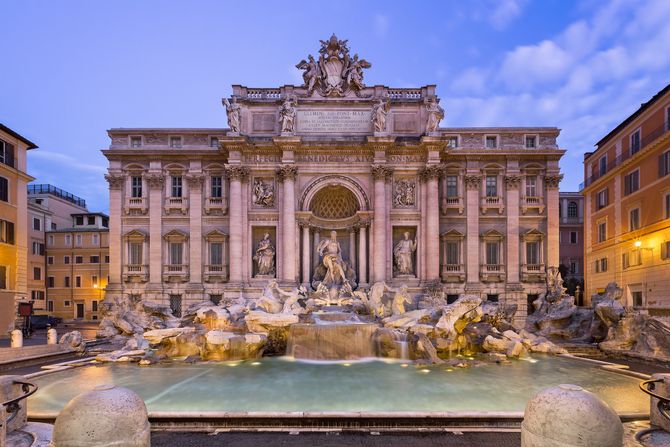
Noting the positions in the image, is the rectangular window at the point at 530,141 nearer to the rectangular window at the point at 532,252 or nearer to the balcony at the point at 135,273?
the rectangular window at the point at 532,252

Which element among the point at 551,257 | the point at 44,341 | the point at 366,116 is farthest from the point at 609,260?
the point at 44,341

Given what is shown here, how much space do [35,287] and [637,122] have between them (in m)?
55.0

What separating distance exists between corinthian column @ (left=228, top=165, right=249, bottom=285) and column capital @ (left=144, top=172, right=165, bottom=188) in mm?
5323

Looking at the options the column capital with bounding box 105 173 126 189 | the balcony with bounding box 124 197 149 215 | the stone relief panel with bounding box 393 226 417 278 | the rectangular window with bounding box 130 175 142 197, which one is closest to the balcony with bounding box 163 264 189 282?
the balcony with bounding box 124 197 149 215

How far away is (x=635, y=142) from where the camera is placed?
28375 mm

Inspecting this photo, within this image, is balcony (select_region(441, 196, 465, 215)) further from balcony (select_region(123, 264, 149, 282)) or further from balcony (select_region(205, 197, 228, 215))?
balcony (select_region(123, 264, 149, 282))

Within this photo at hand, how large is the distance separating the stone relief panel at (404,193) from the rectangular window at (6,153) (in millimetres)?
25639

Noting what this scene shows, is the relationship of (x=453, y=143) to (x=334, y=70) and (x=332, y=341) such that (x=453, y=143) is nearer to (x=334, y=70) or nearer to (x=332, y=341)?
(x=334, y=70)

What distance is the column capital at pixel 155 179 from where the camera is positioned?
28172mm

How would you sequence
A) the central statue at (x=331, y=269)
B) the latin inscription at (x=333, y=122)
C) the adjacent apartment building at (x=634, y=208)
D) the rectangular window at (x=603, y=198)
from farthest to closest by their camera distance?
the rectangular window at (x=603, y=198), the latin inscription at (x=333, y=122), the central statue at (x=331, y=269), the adjacent apartment building at (x=634, y=208)

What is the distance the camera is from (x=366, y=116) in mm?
27266

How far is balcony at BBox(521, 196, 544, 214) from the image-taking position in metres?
28.2

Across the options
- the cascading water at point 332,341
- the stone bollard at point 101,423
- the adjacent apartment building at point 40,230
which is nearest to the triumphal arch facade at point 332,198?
the cascading water at point 332,341

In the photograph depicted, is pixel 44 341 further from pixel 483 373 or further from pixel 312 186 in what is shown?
pixel 483 373
